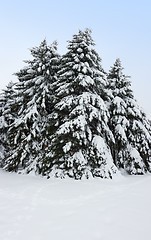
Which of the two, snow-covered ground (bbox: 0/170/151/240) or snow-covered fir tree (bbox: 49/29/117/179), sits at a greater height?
snow-covered fir tree (bbox: 49/29/117/179)

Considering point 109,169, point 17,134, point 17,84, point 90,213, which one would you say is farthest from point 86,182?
point 17,84

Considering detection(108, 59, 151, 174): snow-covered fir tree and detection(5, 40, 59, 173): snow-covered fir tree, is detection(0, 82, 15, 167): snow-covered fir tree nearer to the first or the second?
detection(5, 40, 59, 173): snow-covered fir tree

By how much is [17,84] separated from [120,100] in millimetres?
7332

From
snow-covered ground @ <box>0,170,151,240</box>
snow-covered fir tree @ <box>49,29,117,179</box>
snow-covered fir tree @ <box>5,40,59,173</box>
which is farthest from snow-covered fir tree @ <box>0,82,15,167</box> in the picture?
snow-covered ground @ <box>0,170,151,240</box>

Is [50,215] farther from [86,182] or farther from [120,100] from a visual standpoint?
[120,100]

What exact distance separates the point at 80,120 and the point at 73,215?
4.83 metres

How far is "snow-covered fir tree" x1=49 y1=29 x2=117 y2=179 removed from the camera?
7773 mm

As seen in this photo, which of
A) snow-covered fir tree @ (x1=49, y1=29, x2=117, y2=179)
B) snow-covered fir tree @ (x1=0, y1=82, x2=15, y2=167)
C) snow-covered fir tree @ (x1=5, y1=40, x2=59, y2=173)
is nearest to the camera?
snow-covered fir tree @ (x1=49, y1=29, x2=117, y2=179)

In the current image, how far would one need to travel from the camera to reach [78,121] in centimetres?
790

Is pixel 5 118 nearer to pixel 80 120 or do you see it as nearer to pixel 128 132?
pixel 80 120

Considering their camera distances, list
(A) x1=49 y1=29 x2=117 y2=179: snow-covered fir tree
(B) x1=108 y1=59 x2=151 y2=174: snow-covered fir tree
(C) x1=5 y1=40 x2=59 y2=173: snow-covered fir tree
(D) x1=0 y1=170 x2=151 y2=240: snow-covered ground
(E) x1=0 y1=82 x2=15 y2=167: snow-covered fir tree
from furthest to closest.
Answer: (E) x1=0 y1=82 x2=15 y2=167: snow-covered fir tree, (B) x1=108 y1=59 x2=151 y2=174: snow-covered fir tree, (C) x1=5 y1=40 x2=59 y2=173: snow-covered fir tree, (A) x1=49 y1=29 x2=117 y2=179: snow-covered fir tree, (D) x1=0 y1=170 x2=151 y2=240: snow-covered ground

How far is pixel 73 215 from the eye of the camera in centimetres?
367

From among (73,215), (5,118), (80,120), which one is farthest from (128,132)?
(5,118)

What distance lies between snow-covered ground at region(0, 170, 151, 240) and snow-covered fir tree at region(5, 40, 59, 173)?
3753 mm
